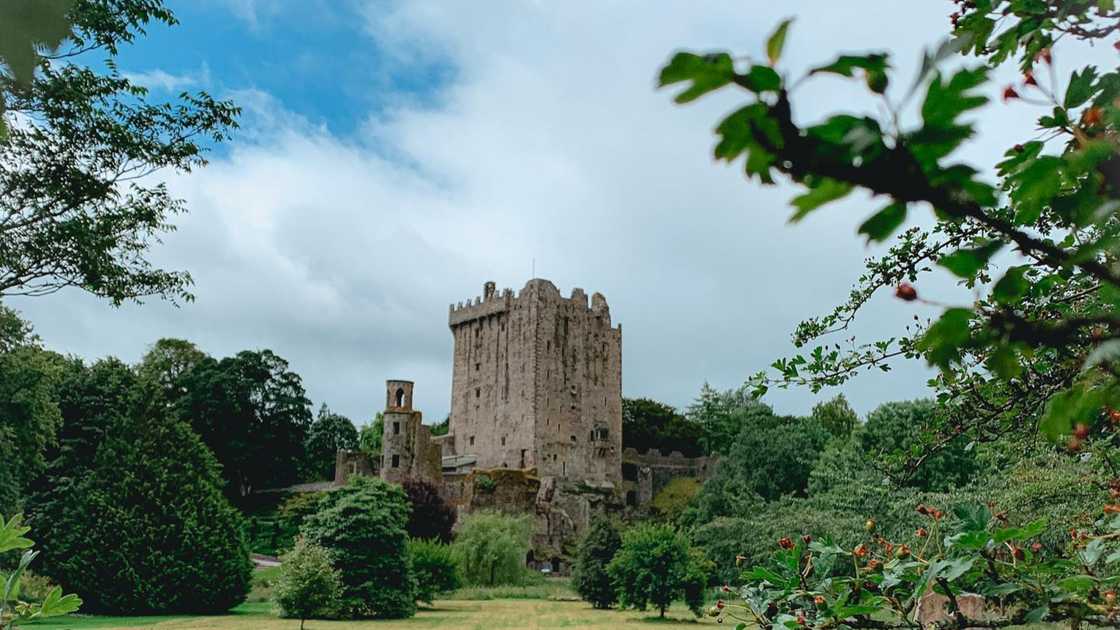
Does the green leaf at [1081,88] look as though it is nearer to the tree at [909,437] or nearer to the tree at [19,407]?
the tree at [909,437]

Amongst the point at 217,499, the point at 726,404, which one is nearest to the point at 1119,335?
the point at 217,499

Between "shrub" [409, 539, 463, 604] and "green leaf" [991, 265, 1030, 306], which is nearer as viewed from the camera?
"green leaf" [991, 265, 1030, 306]

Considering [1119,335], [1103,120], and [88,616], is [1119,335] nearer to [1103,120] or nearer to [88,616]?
[1103,120]

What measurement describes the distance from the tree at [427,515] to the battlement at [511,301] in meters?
22.4

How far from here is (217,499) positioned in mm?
26547

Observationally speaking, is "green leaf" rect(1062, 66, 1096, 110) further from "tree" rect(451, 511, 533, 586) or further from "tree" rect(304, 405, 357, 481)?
"tree" rect(304, 405, 357, 481)

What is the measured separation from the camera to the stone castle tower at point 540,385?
2195 inches

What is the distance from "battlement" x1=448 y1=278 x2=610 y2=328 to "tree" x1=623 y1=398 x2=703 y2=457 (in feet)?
38.1

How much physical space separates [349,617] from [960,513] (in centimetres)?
2439

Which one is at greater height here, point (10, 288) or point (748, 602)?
point (10, 288)

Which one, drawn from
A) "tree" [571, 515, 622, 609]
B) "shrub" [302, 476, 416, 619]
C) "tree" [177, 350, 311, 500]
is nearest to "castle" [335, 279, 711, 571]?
"tree" [177, 350, 311, 500]

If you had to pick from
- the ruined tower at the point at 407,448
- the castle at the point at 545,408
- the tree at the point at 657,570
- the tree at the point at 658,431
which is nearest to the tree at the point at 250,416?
the castle at the point at 545,408

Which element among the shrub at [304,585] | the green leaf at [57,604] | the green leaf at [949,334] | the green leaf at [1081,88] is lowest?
the shrub at [304,585]

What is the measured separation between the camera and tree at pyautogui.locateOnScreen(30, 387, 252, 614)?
2389cm
